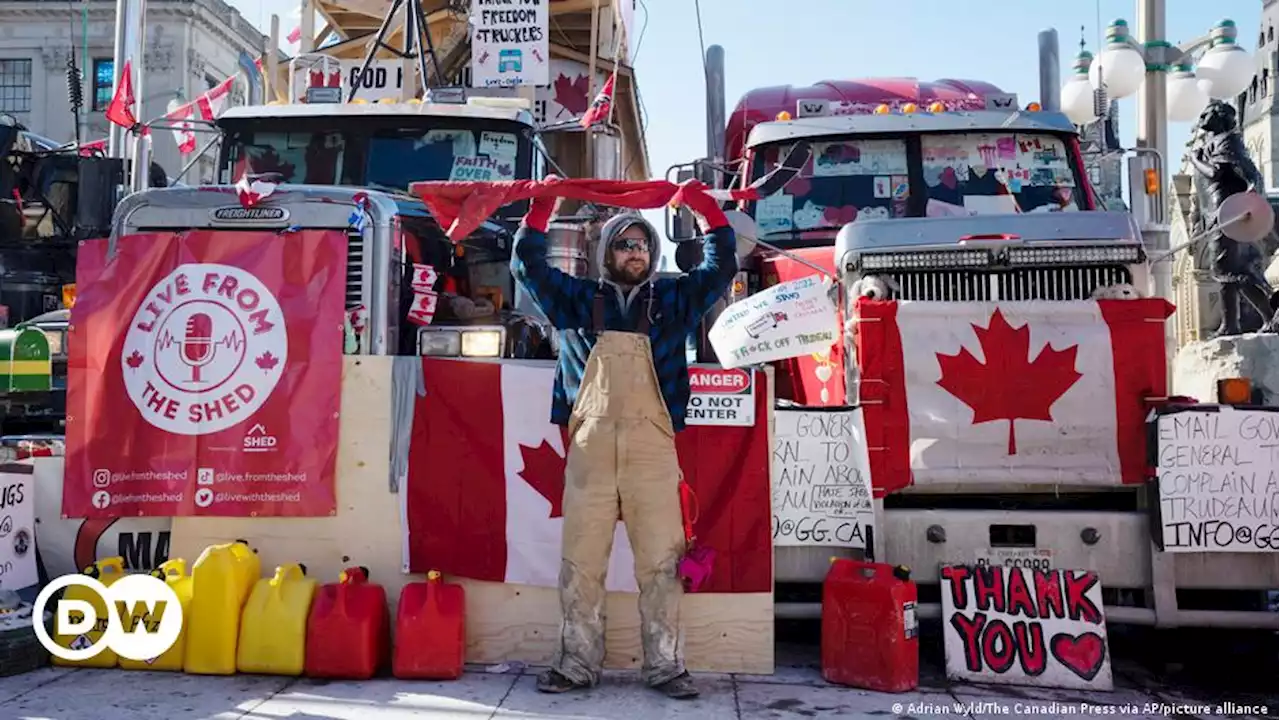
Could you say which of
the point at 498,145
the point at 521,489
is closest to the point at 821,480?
the point at 521,489

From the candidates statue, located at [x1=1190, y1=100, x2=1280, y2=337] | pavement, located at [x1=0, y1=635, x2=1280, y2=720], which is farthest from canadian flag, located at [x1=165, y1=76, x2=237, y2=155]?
statue, located at [x1=1190, y1=100, x2=1280, y2=337]

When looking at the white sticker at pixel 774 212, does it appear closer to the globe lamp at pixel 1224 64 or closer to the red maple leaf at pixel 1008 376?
the red maple leaf at pixel 1008 376

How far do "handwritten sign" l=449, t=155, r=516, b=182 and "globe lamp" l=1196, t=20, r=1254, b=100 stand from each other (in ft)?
27.3

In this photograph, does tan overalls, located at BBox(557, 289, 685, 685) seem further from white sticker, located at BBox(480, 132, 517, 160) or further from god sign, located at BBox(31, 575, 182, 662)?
white sticker, located at BBox(480, 132, 517, 160)

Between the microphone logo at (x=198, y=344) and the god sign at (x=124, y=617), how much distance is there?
106 centimetres

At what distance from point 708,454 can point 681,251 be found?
57.3 inches

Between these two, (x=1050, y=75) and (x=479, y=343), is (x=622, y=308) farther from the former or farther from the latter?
(x=1050, y=75)

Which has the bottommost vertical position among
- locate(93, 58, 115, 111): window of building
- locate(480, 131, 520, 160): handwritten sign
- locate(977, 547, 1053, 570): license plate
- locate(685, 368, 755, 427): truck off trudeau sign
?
locate(977, 547, 1053, 570): license plate

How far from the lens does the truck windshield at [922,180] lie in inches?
304

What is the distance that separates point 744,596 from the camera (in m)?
5.51

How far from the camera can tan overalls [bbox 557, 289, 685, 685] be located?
5.14m

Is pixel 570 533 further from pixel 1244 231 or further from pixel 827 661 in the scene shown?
pixel 1244 231

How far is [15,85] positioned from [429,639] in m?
45.8

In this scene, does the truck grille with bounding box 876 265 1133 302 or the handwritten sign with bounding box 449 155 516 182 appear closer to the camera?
the truck grille with bounding box 876 265 1133 302
